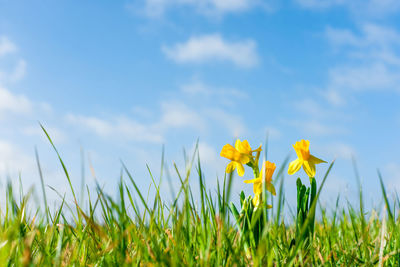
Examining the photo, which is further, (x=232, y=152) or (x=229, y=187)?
(x=232, y=152)

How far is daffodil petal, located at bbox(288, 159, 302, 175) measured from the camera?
7.33 ft

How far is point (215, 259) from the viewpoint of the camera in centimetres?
166

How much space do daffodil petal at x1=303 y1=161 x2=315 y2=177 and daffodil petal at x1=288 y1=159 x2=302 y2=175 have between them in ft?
0.09

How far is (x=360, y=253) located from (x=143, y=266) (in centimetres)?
110

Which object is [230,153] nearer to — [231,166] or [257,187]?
[231,166]

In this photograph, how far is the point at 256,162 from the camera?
230 cm

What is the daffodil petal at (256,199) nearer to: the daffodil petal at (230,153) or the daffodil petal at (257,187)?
the daffodil petal at (257,187)

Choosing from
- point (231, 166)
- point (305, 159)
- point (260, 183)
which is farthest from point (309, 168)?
point (231, 166)

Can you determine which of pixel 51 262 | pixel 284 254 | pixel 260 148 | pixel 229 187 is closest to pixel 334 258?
pixel 284 254

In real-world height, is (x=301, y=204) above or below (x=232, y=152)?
below

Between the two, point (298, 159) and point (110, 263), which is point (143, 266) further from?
point (298, 159)

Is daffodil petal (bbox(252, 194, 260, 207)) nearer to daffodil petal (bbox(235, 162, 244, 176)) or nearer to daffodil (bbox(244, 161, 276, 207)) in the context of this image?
daffodil (bbox(244, 161, 276, 207))

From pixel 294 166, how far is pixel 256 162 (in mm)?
205

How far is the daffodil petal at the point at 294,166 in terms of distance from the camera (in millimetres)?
2235
